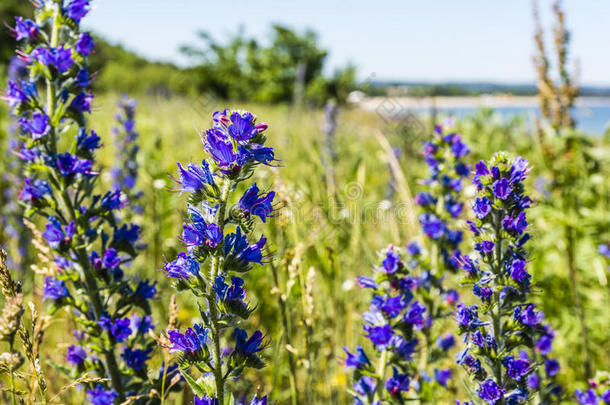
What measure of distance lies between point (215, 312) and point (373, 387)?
86cm

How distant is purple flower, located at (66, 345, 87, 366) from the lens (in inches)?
64.9

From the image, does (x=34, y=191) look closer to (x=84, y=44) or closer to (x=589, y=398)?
(x=84, y=44)

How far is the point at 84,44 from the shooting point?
5.33ft

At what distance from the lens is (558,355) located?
2.96m

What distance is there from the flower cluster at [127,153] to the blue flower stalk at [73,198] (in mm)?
2196

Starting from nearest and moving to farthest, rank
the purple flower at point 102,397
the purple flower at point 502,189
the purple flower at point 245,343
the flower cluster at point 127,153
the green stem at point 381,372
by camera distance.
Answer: the purple flower at point 245,343, the purple flower at point 502,189, the purple flower at point 102,397, the green stem at point 381,372, the flower cluster at point 127,153

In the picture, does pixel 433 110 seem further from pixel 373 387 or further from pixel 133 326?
pixel 133 326

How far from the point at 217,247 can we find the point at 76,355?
2.91 feet

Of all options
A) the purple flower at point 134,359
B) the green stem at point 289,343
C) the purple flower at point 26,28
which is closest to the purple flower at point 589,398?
the green stem at point 289,343

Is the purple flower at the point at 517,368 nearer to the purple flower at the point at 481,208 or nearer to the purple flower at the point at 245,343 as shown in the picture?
the purple flower at the point at 481,208

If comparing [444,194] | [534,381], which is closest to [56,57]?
[444,194]

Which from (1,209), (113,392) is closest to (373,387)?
(113,392)

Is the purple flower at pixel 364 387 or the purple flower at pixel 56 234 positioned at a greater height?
the purple flower at pixel 56 234

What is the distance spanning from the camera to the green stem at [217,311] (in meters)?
1.20
